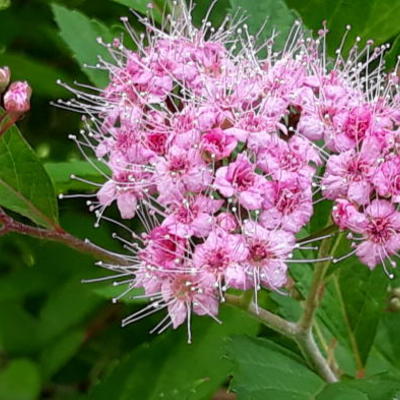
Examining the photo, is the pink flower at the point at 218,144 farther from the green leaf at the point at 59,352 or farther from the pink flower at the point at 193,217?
the green leaf at the point at 59,352

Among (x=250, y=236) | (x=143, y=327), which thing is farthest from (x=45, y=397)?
(x=250, y=236)

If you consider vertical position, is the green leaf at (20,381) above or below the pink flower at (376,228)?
below

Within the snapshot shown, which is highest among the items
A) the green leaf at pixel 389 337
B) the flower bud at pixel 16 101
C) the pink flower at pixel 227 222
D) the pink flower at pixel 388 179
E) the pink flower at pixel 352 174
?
the pink flower at pixel 388 179

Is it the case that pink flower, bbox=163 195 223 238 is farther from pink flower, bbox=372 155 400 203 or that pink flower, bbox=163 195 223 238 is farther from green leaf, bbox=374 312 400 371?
green leaf, bbox=374 312 400 371

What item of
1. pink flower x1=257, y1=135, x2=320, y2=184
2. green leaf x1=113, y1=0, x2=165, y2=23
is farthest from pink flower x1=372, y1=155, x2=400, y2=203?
green leaf x1=113, y1=0, x2=165, y2=23

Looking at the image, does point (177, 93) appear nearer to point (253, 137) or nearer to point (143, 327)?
point (253, 137)

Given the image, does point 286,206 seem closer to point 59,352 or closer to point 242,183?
point 242,183

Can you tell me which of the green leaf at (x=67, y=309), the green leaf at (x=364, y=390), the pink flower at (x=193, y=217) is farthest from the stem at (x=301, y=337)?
the green leaf at (x=67, y=309)
